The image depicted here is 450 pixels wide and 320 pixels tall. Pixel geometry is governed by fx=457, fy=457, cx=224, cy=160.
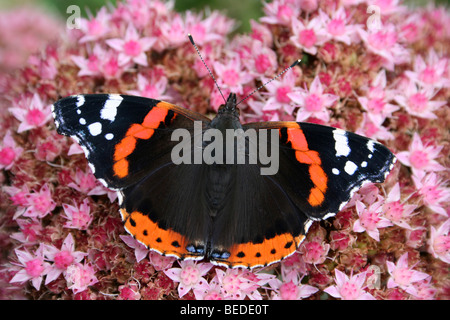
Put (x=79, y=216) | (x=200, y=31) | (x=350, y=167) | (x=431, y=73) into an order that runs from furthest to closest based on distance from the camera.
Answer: (x=200, y=31) → (x=431, y=73) → (x=79, y=216) → (x=350, y=167)

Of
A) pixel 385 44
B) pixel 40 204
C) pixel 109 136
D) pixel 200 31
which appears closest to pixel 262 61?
pixel 200 31

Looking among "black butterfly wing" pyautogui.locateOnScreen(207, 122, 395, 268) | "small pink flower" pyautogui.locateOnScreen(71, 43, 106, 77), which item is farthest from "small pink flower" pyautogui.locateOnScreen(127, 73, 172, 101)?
"black butterfly wing" pyautogui.locateOnScreen(207, 122, 395, 268)

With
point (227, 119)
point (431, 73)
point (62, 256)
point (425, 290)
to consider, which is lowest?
point (425, 290)

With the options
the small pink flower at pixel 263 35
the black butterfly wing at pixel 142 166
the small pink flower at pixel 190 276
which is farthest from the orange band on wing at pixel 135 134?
the small pink flower at pixel 263 35

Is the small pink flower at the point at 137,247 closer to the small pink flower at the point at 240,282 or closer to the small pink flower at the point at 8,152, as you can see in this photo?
the small pink flower at the point at 240,282

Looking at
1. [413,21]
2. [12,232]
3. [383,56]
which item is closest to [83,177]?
[12,232]

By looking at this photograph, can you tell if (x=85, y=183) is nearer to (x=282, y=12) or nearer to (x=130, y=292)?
(x=130, y=292)
